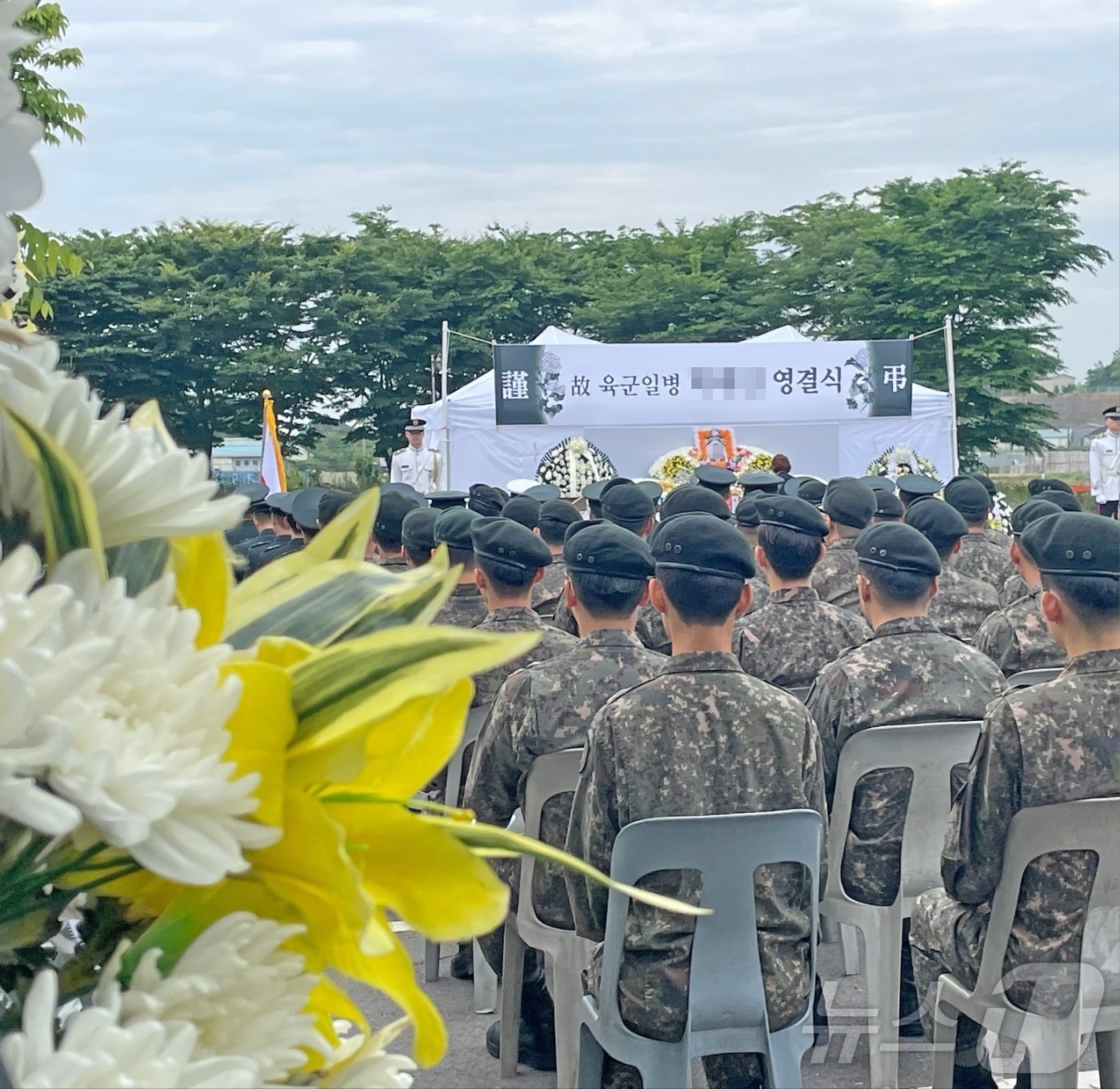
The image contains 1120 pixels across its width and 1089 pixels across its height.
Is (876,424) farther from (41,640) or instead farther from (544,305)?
(544,305)

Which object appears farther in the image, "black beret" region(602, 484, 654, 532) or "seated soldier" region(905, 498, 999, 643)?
"black beret" region(602, 484, 654, 532)

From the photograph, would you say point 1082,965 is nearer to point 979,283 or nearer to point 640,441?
point 640,441

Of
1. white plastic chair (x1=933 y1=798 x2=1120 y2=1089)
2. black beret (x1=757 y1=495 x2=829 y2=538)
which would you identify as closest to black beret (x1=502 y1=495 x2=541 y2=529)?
black beret (x1=757 y1=495 x2=829 y2=538)

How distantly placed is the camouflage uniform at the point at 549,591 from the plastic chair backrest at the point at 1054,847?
3247mm

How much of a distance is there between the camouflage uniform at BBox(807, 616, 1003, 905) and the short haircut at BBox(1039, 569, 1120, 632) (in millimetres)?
634

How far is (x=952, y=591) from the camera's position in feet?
19.8

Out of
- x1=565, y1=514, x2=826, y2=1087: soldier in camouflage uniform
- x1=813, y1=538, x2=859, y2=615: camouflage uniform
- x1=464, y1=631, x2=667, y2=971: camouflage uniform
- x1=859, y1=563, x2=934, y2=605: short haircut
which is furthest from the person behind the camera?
x1=813, y1=538, x2=859, y2=615: camouflage uniform

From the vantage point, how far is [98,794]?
58cm

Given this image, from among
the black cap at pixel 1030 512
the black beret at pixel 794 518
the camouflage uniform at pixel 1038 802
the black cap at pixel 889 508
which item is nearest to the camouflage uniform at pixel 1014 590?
the black cap at pixel 1030 512

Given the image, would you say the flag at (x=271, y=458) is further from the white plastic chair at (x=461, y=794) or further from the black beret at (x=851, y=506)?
the white plastic chair at (x=461, y=794)

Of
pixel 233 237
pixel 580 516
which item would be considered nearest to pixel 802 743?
pixel 580 516

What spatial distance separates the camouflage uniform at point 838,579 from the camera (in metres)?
6.62

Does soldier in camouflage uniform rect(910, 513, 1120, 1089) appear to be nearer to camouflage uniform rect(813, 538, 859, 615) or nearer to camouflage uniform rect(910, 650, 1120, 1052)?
camouflage uniform rect(910, 650, 1120, 1052)

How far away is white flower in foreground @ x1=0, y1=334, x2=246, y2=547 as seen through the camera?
0.66 meters
